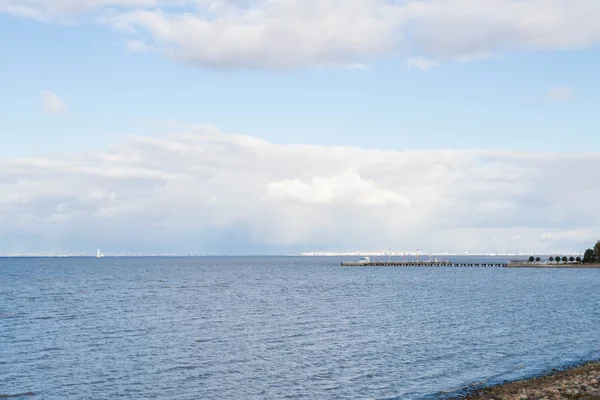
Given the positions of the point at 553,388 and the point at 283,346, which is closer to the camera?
the point at 553,388

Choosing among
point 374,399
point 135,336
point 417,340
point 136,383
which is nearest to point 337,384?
point 374,399

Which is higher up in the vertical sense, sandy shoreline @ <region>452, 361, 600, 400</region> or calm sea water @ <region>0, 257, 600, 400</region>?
sandy shoreline @ <region>452, 361, 600, 400</region>

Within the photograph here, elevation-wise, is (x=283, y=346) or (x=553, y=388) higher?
(x=553, y=388)

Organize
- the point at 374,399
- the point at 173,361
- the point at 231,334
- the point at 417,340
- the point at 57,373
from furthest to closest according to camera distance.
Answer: the point at 231,334 < the point at 417,340 < the point at 173,361 < the point at 57,373 < the point at 374,399

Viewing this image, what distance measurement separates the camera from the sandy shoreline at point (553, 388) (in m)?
29.6

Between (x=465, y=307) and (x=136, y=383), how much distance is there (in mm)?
56430

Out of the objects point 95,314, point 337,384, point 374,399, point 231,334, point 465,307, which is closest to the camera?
point 374,399

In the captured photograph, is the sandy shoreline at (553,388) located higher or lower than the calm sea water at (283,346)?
higher

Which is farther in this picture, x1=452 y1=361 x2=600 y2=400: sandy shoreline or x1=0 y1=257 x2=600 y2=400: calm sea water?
x1=0 y1=257 x2=600 y2=400: calm sea water

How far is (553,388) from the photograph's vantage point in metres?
31.5

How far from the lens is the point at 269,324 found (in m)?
66.3

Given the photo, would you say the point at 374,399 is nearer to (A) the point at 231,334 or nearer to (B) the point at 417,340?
(B) the point at 417,340

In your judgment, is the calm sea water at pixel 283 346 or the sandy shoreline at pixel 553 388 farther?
the calm sea water at pixel 283 346

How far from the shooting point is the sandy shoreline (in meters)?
29.6
